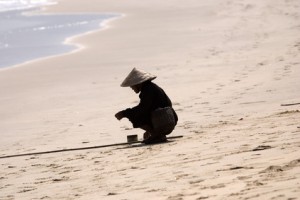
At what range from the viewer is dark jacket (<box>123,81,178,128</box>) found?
793 centimetres

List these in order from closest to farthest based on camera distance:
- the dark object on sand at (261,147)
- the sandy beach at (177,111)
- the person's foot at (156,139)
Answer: the sandy beach at (177,111)
the dark object on sand at (261,147)
the person's foot at (156,139)

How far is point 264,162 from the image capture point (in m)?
5.57

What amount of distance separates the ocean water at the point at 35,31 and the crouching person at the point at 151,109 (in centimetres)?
945

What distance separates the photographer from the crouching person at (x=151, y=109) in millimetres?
7910

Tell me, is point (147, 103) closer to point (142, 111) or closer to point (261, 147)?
point (142, 111)

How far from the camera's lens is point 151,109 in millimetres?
7977

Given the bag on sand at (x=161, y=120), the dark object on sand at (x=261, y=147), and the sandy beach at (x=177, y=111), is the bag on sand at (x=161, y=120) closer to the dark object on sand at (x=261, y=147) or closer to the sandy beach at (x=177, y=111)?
the sandy beach at (x=177, y=111)

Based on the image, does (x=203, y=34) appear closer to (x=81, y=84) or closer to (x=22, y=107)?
(x=81, y=84)

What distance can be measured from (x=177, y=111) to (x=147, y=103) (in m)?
2.27

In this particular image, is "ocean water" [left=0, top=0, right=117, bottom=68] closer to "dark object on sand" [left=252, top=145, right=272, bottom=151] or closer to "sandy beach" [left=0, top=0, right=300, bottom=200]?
"sandy beach" [left=0, top=0, right=300, bottom=200]

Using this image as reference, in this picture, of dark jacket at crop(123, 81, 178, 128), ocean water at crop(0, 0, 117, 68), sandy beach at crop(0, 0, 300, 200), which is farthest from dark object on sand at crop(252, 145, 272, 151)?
ocean water at crop(0, 0, 117, 68)

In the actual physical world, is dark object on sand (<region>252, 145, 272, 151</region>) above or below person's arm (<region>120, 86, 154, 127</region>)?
below

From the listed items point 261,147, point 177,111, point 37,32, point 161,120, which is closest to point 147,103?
point 161,120

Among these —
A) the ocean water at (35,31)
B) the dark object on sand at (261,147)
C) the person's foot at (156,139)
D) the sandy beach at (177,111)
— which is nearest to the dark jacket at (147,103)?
the person's foot at (156,139)
